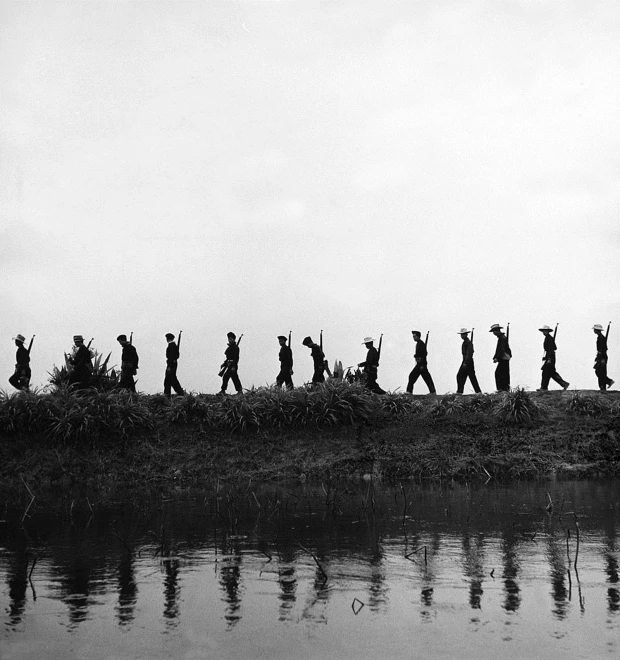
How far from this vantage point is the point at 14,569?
786 centimetres

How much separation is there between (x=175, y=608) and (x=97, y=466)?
11.4m

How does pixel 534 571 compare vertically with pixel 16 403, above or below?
below

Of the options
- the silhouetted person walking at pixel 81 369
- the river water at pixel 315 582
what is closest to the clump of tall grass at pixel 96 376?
the silhouetted person walking at pixel 81 369

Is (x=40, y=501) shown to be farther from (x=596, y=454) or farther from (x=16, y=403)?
(x=596, y=454)

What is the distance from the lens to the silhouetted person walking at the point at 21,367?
21391 mm

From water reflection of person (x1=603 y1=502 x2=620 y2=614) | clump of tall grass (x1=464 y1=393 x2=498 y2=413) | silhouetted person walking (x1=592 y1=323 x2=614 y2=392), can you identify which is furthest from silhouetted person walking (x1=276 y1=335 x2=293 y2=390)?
water reflection of person (x1=603 y1=502 x2=620 y2=614)

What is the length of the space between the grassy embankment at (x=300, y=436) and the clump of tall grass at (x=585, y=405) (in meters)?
0.03

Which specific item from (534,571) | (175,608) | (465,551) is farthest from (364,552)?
(175,608)

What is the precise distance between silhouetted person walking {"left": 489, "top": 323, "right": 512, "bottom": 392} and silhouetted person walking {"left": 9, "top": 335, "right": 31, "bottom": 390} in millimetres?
12453

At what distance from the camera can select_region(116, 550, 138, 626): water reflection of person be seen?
613cm

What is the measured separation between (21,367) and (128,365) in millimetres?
3020

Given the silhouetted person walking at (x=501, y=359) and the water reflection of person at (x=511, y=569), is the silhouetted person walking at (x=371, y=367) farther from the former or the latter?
the water reflection of person at (x=511, y=569)

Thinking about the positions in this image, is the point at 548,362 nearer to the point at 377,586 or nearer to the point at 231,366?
the point at 231,366

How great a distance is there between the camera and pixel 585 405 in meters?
19.7
